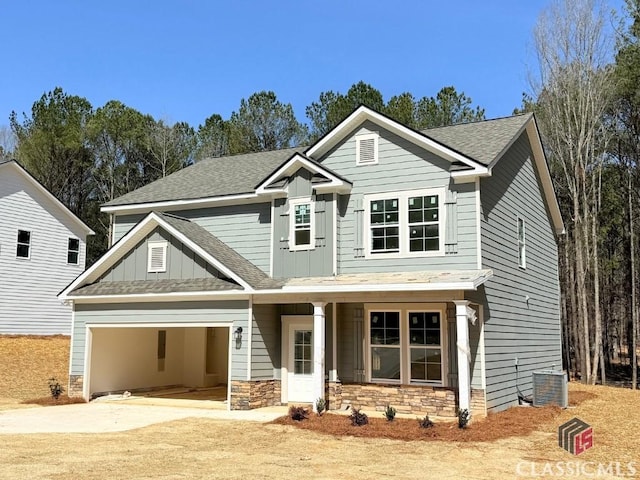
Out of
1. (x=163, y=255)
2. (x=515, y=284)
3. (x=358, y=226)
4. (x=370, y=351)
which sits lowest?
(x=370, y=351)

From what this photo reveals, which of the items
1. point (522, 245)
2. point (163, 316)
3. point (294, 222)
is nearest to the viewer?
point (163, 316)

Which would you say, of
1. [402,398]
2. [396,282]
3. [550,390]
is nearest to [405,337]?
[402,398]

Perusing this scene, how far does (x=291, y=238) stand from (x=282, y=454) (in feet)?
23.4

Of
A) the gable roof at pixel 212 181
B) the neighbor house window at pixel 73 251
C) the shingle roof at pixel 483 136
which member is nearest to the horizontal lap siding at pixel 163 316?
the gable roof at pixel 212 181

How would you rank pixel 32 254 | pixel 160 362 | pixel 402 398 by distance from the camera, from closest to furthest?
pixel 402 398, pixel 160 362, pixel 32 254

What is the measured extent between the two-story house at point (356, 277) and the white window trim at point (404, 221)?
0.11 ft

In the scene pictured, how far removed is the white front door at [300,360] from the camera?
15.4 meters

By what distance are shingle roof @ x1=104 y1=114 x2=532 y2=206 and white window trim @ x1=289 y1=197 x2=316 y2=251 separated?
171 centimetres

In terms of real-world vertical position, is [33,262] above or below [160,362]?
above

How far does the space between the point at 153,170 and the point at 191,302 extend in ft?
84.9

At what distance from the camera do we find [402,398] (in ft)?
46.3

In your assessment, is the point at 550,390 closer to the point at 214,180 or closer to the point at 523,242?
the point at 523,242

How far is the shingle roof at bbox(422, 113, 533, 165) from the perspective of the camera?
48.0 feet

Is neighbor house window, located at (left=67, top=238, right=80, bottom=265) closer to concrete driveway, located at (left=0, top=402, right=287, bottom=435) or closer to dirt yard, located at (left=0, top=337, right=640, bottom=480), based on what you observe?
concrete driveway, located at (left=0, top=402, right=287, bottom=435)
